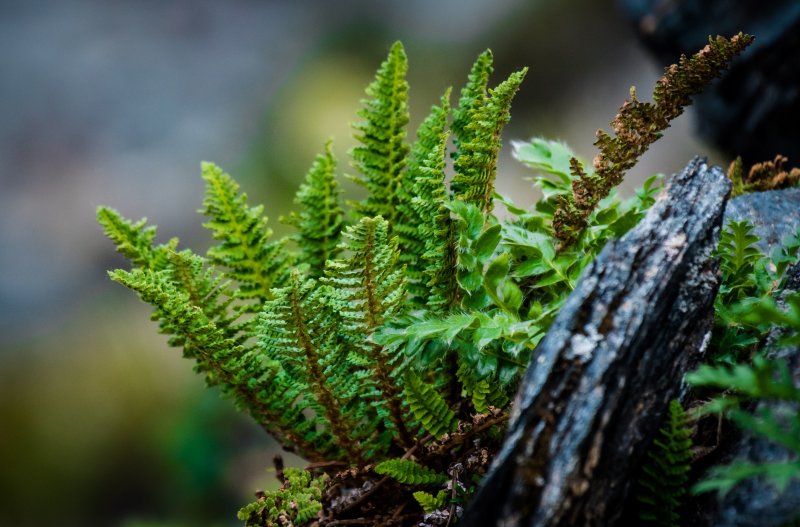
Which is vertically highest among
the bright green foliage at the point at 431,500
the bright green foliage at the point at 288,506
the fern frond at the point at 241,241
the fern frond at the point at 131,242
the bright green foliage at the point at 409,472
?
the fern frond at the point at 241,241

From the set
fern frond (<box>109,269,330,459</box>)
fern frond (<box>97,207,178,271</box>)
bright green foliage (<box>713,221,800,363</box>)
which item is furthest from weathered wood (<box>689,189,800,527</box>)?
fern frond (<box>97,207,178,271</box>)

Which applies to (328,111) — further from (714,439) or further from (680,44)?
(714,439)

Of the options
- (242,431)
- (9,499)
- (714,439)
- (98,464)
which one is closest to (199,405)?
(242,431)

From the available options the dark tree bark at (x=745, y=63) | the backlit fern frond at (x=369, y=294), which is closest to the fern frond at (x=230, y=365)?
the backlit fern frond at (x=369, y=294)

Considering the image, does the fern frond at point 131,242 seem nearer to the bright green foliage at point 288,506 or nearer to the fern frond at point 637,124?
the bright green foliage at point 288,506

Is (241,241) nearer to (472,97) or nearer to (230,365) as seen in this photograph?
(230,365)

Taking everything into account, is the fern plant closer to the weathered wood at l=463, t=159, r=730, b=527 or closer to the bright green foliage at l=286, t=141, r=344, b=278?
the bright green foliage at l=286, t=141, r=344, b=278
